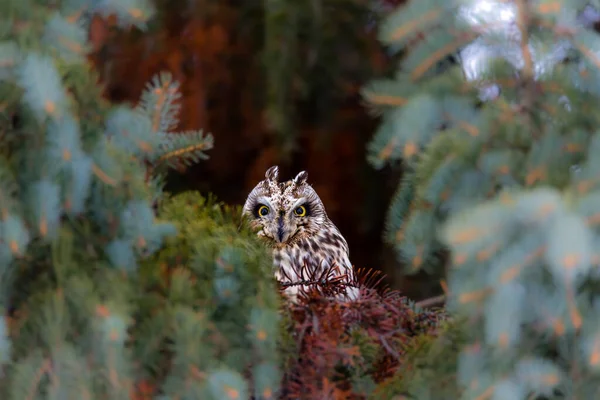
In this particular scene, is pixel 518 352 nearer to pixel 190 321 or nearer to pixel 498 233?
pixel 498 233

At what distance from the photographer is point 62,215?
110 centimetres

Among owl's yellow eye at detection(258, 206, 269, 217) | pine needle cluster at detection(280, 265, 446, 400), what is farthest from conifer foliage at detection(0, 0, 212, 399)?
owl's yellow eye at detection(258, 206, 269, 217)

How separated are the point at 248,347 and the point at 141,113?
35cm

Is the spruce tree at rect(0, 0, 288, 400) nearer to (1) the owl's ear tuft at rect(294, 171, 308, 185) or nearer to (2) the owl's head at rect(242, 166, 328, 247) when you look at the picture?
(2) the owl's head at rect(242, 166, 328, 247)

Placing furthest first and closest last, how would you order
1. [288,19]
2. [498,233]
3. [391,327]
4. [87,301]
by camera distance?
1. [288,19]
2. [391,327]
3. [87,301]
4. [498,233]

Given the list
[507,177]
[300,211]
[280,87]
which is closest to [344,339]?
[507,177]

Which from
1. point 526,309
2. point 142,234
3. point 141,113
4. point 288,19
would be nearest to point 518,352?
point 526,309

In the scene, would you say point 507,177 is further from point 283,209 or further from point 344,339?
point 283,209

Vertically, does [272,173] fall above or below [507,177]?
above

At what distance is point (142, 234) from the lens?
3.70 feet

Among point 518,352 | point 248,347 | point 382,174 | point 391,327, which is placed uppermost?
point 382,174

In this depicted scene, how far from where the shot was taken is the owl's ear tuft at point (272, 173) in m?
2.66

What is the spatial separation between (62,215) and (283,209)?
1.51 metres

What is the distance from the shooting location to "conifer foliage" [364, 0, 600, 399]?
3.08 feet
